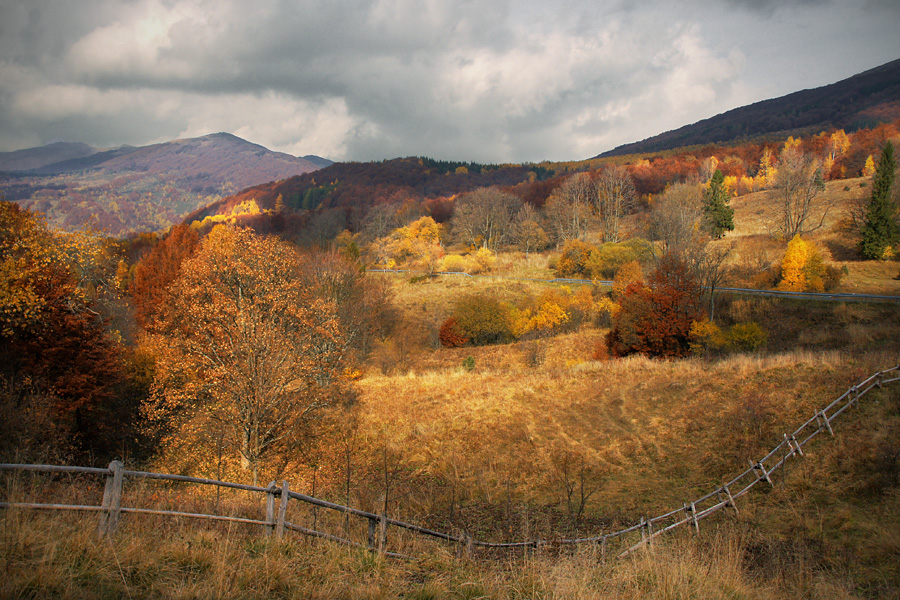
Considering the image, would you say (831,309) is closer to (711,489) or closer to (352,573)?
(711,489)

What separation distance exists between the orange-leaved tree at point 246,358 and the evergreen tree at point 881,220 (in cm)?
5555

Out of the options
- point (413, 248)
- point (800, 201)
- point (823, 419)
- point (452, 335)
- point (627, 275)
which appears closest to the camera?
point (823, 419)

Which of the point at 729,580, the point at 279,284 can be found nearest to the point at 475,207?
the point at 279,284

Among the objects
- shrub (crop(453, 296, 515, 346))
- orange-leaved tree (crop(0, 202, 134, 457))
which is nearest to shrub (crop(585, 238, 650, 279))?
shrub (crop(453, 296, 515, 346))

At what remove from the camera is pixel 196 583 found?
4.39 meters

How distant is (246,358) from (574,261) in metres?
49.8

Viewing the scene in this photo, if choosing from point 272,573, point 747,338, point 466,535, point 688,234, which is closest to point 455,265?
point 688,234

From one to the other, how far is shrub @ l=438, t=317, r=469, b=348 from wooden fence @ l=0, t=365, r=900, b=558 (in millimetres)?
33936

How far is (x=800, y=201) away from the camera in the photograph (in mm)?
62281

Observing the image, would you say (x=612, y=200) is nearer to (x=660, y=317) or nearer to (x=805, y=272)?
(x=805, y=272)

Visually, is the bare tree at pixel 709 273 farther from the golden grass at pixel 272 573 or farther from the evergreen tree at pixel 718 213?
the golden grass at pixel 272 573

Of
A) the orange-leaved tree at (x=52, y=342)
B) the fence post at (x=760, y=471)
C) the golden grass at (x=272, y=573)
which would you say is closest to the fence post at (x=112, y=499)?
the golden grass at (x=272, y=573)

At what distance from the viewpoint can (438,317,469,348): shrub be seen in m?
47.4

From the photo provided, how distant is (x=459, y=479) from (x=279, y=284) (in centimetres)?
1176
